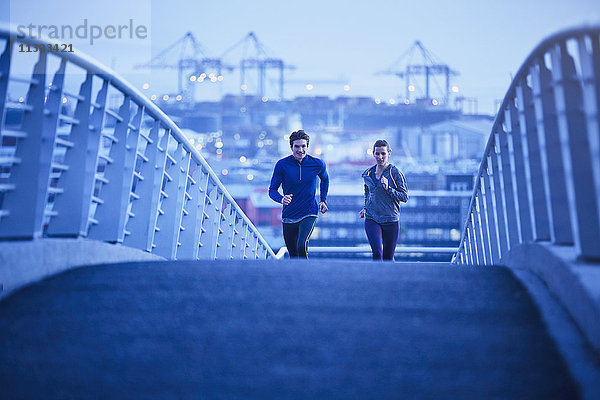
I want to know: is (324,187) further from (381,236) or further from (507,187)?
(507,187)

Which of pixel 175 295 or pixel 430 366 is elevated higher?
pixel 175 295

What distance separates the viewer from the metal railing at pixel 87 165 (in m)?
3.63

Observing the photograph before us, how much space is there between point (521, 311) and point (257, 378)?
48.8 inches

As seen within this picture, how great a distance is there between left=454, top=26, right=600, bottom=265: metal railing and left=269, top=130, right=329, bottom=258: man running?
173cm

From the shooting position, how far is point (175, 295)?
330 centimetres

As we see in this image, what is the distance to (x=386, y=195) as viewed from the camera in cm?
636

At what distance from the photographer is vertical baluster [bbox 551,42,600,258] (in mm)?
2928

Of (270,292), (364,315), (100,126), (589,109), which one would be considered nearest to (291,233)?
(100,126)

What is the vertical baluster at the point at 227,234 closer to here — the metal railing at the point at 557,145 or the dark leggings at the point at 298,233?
the dark leggings at the point at 298,233

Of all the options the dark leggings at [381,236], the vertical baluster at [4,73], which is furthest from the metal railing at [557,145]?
the vertical baluster at [4,73]

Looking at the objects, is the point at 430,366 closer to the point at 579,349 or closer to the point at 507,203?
the point at 579,349

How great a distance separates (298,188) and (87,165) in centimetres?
231

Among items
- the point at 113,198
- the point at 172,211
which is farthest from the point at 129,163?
the point at 172,211

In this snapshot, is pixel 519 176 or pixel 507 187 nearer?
pixel 519 176
